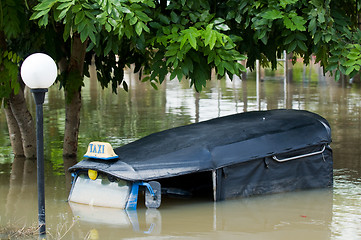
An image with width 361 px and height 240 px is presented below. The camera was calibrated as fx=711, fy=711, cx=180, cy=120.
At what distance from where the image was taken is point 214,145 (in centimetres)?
1002

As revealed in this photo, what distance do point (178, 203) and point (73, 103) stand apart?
3.84 metres

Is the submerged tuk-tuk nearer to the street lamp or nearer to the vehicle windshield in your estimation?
the vehicle windshield

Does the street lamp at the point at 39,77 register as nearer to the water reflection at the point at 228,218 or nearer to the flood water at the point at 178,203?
the flood water at the point at 178,203

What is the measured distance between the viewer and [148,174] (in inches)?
376

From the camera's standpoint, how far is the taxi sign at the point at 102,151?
9742mm

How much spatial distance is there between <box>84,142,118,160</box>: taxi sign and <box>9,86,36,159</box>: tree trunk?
357 centimetres

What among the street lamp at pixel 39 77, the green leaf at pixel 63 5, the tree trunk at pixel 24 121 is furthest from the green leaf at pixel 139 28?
the tree trunk at pixel 24 121

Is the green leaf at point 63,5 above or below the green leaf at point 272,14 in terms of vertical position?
above

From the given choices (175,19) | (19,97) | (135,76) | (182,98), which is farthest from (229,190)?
(135,76)

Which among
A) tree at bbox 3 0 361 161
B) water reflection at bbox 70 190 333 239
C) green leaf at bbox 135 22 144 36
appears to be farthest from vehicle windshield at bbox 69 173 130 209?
green leaf at bbox 135 22 144 36

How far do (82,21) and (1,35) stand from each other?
269cm

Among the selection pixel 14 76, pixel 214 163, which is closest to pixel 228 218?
pixel 214 163

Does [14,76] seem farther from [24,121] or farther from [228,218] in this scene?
[228,218]

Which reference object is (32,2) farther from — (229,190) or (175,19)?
(229,190)
